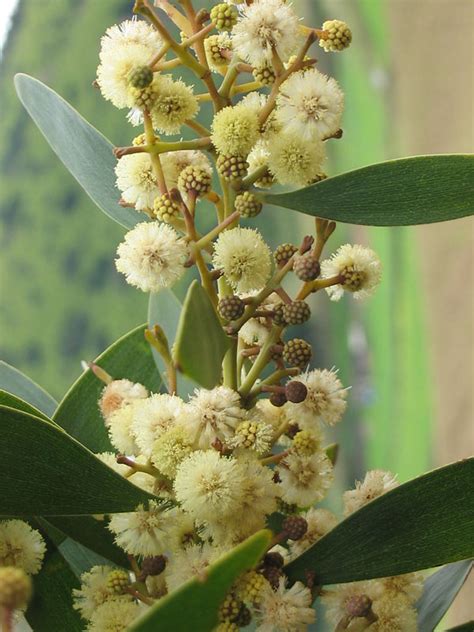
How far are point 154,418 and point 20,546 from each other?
4.6 inches

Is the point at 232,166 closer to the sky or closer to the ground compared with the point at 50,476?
closer to the sky

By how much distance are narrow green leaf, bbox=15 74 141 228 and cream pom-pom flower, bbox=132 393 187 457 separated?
0.20 metres

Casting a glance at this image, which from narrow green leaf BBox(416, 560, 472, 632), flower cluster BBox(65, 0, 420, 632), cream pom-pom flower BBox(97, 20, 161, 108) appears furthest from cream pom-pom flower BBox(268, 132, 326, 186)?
narrow green leaf BBox(416, 560, 472, 632)

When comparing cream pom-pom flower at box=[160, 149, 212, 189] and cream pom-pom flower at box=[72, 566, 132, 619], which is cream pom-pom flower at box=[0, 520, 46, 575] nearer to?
cream pom-pom flower at box=[72, 566, 132, 619]

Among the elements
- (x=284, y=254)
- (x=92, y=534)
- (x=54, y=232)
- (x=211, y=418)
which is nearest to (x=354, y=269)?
(x=284, y=254)

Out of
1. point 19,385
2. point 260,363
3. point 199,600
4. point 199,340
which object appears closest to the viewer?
point 199,600

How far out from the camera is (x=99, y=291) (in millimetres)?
1922

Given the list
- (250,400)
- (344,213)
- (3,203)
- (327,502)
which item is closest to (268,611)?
(250,400)

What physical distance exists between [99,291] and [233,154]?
4.48ft

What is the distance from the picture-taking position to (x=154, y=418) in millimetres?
565

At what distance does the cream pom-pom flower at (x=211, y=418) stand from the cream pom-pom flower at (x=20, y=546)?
12cm

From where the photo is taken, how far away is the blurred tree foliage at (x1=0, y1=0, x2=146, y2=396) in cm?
191

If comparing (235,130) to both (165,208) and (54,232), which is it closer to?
(165,208)

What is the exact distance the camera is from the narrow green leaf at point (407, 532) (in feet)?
1.85
